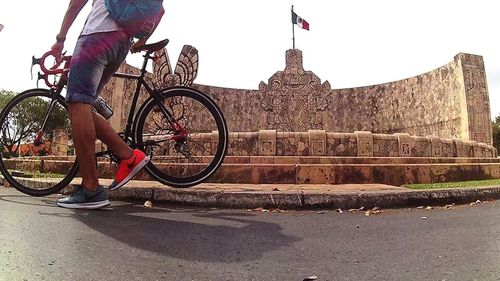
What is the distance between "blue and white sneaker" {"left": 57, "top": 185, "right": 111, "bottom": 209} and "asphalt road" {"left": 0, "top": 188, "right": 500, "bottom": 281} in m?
0.07

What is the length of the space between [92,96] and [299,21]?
2185 centimetres

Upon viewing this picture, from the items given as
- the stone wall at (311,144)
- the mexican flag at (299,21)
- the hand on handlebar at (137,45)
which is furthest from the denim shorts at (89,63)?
the mexican flag at (299,21)

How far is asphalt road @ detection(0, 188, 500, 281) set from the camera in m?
1.63

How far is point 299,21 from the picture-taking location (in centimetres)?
2308

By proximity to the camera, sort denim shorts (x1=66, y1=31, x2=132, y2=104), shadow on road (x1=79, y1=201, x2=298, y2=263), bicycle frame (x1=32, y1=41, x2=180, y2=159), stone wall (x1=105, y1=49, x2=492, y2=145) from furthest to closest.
→ stone wall (x1=105, y1=49, x2=492, y2=145) < bicycle frame (x1=32, y1=41, x2=180, y2=159) < denim shorts (x1=66, y1=31, x2=132, y2=104) < shadow on road (x1=79, y1=201, x2=298, y2=263)

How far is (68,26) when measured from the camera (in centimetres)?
336

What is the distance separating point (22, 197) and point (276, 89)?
48.6 ft

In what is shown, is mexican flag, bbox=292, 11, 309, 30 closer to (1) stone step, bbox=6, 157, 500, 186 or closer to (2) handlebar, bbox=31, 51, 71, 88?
(1) stone step, bbox=6, 157, 500, 186

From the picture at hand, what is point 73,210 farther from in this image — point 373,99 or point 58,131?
point 373,99

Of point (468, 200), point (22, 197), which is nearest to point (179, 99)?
point (22, 197)

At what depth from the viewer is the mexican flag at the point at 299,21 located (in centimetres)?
2291

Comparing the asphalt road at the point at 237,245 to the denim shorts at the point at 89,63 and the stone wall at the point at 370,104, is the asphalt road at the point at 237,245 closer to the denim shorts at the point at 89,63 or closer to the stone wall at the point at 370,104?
the denim shorts at the point at 89,63

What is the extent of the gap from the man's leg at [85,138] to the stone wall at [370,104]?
11.4 m

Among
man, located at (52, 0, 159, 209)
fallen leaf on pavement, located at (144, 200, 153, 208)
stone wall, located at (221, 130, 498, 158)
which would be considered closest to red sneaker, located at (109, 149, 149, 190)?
man, located at (52, 0, 159, 209)
